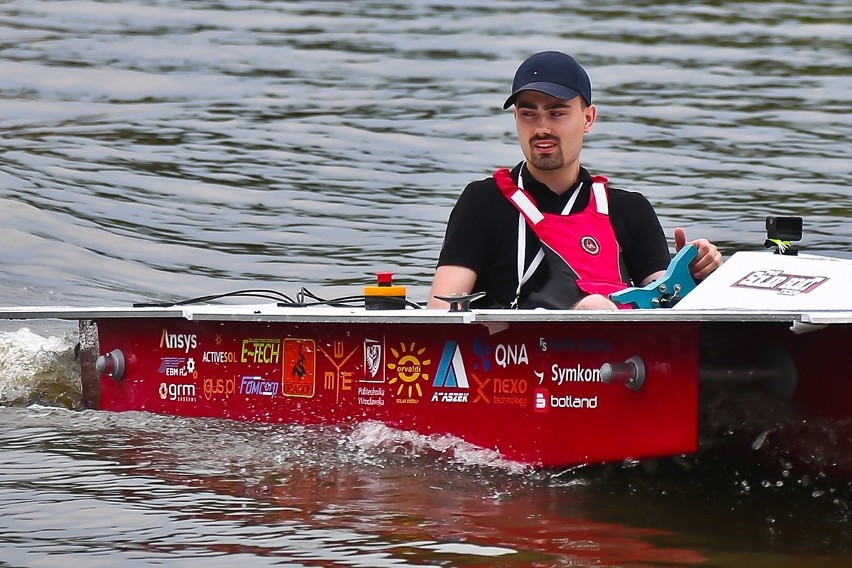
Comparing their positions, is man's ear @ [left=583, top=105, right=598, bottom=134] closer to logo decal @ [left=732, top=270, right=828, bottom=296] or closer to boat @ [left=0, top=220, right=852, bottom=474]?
boat @ [left=0, top=220, right=852, bottom=474]

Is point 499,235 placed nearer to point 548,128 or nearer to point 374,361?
point 548,128

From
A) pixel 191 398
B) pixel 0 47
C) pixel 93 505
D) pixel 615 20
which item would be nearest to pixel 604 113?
pixel 615 20

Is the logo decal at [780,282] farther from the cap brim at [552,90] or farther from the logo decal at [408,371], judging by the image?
the logo decal at [408,371]

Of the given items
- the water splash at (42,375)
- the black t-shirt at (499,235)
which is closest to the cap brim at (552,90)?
the black t-shirt at (499,235)

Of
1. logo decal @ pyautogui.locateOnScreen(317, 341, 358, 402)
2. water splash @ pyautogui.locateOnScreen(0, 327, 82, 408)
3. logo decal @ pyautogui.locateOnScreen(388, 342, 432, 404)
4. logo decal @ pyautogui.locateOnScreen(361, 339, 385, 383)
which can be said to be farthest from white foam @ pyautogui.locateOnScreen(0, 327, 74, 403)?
logo decal @ pyautogui.locateOnScreen(388, 342, 432, 404)

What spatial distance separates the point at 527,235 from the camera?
20.3ft

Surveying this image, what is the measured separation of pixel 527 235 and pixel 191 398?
190cm

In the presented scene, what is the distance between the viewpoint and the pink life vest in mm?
6000

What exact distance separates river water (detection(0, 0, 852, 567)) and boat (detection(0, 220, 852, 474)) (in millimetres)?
158

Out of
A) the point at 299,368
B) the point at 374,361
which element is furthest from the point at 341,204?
the point at 374,361

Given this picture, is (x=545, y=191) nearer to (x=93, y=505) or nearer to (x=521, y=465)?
(x=521, y=465)

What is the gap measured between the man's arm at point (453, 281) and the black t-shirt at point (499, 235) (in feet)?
0.09

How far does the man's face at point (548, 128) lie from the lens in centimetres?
621

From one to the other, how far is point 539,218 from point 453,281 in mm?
441
